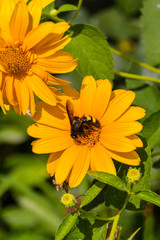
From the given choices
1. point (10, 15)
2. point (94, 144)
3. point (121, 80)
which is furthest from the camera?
point (121, 80)

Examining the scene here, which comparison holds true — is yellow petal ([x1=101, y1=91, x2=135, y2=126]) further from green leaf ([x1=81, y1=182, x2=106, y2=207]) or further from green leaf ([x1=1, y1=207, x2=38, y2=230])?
green leaf ([x1=1, y1=207, x2=38, y2=230])

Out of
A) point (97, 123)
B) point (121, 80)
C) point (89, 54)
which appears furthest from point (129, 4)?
point (97, 123)

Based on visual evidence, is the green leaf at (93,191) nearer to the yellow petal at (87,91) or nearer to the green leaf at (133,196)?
the green leaf at (133,196)

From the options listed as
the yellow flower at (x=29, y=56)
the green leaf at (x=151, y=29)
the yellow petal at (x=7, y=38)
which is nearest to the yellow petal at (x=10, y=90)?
the yellow flower at (x=29, y=56)

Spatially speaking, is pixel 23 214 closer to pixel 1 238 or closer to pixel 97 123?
pixel 1 238

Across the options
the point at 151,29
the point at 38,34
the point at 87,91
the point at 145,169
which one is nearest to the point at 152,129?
the point at 145,169

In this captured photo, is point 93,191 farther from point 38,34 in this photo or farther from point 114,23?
point 114,23
